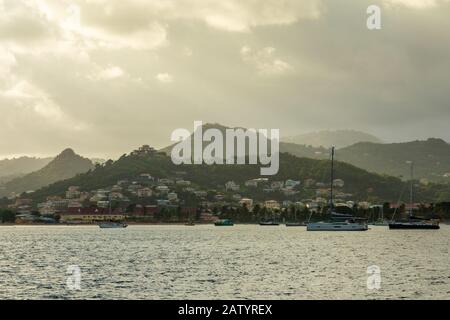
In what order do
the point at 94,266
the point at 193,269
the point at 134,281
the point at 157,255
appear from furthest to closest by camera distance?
the point at 157,255
the point at 94,266
the point at 193,269
the point at 134,281

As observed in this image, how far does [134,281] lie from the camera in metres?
64.6

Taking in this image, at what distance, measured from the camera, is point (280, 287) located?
59.6m
